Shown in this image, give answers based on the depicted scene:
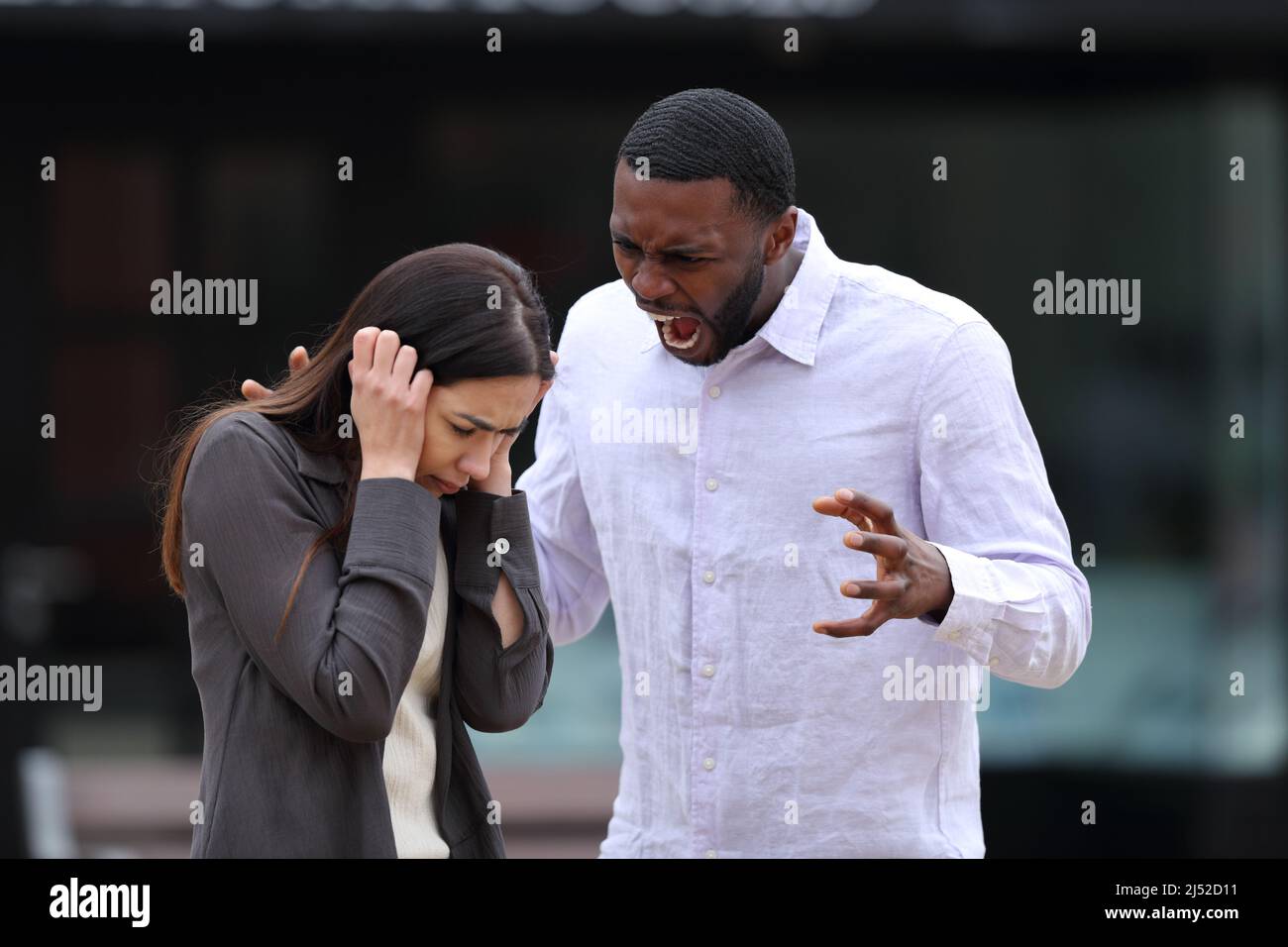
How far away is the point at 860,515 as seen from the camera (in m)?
2.32

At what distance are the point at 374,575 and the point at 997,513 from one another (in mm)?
968

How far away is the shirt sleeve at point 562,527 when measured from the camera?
291 centimetres

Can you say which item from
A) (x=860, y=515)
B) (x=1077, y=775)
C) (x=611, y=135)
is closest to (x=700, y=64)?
(x=611, y=135)

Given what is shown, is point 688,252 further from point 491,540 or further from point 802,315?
point 491,540

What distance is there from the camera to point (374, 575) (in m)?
2.09

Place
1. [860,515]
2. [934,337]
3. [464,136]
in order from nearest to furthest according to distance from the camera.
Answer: [860,515]
[934,337]
[464,136]

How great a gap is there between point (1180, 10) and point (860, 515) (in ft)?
16.9

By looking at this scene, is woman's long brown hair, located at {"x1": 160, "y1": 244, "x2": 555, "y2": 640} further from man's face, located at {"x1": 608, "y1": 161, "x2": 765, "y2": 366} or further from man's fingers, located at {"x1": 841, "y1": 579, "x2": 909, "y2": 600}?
man's fingers, located at {"x1": 841, "y1": 579, "x2": 909, "y2": 600}

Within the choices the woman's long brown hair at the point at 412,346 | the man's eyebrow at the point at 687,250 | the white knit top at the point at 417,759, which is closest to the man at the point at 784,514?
the man's eyebrow at the point at 687,250

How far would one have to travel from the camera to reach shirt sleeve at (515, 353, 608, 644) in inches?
114

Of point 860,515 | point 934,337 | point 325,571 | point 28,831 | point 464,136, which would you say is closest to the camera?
point 325,571

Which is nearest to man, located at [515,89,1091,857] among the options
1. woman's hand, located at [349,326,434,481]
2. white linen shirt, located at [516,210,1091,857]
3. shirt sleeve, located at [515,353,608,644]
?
white linen shirt, located at [516,210,1091,857]

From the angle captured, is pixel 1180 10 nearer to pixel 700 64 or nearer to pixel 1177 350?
pixel 1177 350

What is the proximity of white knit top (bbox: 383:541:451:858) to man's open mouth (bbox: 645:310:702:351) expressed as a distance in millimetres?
590
